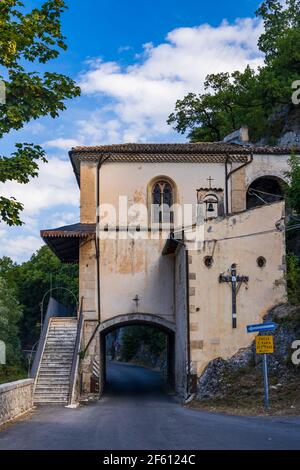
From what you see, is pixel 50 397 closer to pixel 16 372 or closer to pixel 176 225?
pixel 176 225

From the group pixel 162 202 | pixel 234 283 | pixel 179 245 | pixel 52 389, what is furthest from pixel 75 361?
pixel 162 202

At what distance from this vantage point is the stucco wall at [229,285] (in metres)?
20.8

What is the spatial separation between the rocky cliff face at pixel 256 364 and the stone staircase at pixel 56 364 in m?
4.63

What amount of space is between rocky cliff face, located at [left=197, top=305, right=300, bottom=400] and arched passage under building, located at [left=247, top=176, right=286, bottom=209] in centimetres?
751

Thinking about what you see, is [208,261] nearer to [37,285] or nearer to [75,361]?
[75,361]

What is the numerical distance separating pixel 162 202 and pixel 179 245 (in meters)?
3.33

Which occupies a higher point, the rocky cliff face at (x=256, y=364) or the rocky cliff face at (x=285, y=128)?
the rocky cliff face at (x=285, y=128)

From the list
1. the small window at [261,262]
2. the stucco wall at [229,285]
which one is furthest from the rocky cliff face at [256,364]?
the small window at [261,262]

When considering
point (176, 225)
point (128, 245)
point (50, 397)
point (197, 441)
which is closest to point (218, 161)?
point (176, 225)

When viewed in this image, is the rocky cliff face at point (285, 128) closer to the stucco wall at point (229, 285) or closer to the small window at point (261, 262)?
the stucco wall at point (229, 285)

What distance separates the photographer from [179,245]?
22.4 meters

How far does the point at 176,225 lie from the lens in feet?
81.8

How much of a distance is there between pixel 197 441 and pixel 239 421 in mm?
3939

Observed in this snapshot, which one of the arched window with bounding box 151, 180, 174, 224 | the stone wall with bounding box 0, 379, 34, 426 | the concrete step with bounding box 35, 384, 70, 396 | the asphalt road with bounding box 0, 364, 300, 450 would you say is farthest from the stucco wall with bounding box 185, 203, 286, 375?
the stone wall with bounding box 0, 379, 34, 426
